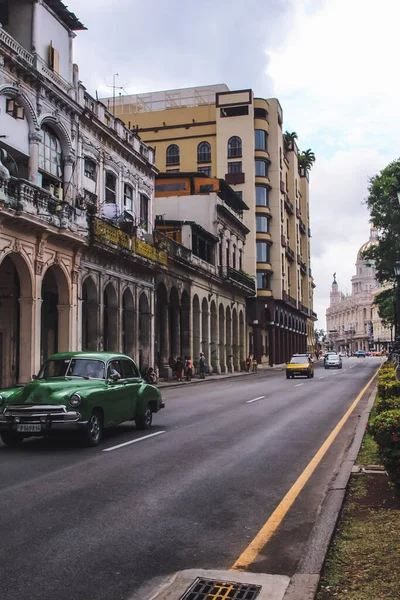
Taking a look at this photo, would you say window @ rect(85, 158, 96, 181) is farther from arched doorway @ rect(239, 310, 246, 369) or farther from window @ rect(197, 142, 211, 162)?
window @ rect(197, 142, 211, 162)

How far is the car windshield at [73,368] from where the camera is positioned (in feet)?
41.7

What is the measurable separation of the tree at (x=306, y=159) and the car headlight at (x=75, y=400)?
9032 cm

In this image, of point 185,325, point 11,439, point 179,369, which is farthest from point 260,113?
point 11,439

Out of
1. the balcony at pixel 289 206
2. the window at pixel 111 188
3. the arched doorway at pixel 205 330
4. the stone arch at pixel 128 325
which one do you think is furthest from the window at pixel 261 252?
the window at pixel 111 188

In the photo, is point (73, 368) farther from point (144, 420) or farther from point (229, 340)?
point (229, 340)

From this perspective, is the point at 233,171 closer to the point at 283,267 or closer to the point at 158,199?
the point at 283,267

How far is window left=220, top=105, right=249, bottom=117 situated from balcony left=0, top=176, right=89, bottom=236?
142 ft

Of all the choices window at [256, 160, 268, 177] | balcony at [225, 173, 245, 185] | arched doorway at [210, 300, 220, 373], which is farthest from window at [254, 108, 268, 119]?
arched doorway at [210, 300, 220, 373]

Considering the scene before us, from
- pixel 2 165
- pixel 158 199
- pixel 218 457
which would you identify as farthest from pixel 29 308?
pixel 158 199

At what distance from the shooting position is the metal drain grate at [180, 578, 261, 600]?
4727 millimetres

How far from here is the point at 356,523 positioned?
637cm

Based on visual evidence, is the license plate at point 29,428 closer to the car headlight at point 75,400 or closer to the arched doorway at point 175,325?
the car headlight at point 75,400

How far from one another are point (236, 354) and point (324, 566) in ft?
182

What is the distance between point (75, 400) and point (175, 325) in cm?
3389
